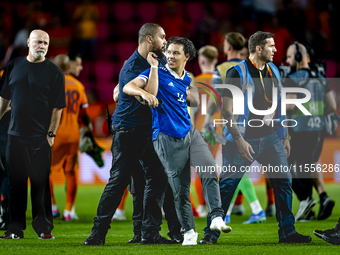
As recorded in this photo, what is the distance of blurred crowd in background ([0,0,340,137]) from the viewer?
15586 mm

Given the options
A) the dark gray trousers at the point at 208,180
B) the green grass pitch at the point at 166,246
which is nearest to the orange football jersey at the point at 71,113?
the green grass pitch at the point at 166,246

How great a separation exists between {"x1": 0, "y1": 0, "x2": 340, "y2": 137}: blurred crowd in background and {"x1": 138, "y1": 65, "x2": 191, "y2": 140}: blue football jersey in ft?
32.9

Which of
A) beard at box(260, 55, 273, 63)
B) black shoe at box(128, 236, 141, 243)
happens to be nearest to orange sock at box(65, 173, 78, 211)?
black shoe at box(128, 236, 141, 243)

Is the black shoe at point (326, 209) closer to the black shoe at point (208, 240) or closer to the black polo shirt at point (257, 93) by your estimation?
the black polo shirt at point (257, 93)

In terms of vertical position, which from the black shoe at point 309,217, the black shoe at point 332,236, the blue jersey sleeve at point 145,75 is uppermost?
the blue jersey sleeve at point 145,75

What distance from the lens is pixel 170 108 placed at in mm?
4906

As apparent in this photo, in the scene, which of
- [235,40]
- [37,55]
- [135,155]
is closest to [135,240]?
[135,155]

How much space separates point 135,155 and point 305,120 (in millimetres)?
3251

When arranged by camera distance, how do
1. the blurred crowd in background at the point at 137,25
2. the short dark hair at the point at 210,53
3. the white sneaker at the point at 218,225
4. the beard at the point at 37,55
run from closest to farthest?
the white sneaker at the point at 218,225 → the beard at the point at 37,55 → the short dark hair at the point at 210,53 → the blurred crowd in background at the point at 137,25

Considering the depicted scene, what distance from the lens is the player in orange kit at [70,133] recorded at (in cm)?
766

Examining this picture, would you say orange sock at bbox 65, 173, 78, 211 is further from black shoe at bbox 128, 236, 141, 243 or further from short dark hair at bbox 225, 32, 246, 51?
short dark hair at bbox 225, 32, 246, 51

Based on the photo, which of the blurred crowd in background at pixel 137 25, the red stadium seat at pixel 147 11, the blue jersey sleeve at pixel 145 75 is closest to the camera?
the blue jersey sleeve at pixel 145 75

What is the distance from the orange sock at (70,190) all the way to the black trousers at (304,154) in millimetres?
3034

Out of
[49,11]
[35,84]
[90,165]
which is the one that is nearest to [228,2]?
[49,11]
